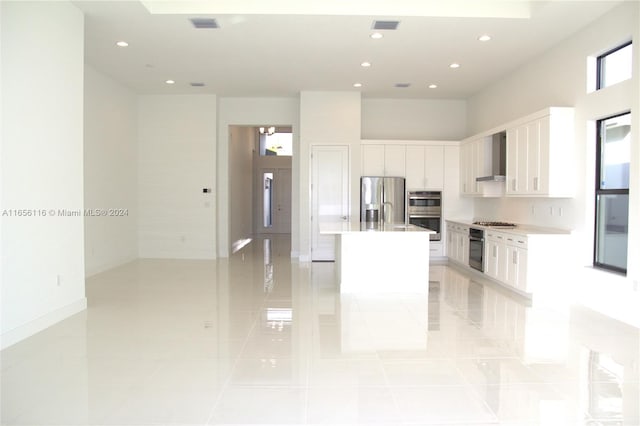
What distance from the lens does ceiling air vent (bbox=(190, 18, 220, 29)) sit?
17.2 ft

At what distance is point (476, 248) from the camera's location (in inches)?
282

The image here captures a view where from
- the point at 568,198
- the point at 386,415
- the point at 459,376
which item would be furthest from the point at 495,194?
the point at 386,415

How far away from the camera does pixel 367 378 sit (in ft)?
10.3

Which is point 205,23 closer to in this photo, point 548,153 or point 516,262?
point 548,153

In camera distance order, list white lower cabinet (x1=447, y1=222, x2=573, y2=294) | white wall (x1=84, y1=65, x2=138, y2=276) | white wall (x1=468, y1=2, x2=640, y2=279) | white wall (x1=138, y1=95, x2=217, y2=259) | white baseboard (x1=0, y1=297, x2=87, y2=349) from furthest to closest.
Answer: white wall (x1=138, y1=95, x2=217, y2=259), white wall (x1=84, y1=65, x2=138, y2=276), white lower cabinet (x1=447, y1=222, x2=573, y2=294), white wall (x1=468, y1=2, x2=640, y2=279), white baseboard (x1=0, y1=297, x2=87, y2=349)

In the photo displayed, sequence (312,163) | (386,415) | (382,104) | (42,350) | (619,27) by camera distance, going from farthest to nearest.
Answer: (382,104) → (312,163) → (619,27) → (42,350) → (386,415)

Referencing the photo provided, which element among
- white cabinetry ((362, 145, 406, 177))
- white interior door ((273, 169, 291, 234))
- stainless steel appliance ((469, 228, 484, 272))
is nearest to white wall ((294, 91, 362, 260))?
white cabinetry ((362, 145, 406, 177))

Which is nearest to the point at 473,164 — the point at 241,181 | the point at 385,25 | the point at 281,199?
the point at 385,25

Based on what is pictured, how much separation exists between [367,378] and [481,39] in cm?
458

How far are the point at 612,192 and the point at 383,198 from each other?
4199mm

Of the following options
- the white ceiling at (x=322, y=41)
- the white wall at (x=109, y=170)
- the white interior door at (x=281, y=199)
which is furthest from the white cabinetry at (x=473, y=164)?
the white interior door at (x=281, y=199)

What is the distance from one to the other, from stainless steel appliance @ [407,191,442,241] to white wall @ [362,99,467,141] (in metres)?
1.35

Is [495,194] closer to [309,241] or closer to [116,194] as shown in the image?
[309,241]

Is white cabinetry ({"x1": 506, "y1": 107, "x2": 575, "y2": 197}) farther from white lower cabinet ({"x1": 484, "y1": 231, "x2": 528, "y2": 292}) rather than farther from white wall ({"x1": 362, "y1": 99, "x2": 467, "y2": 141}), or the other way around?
white wall ({"x1": 362, "y1": 99, "x2": 467, "y2": 141})
